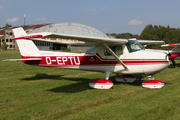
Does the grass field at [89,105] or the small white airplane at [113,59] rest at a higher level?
the small white airplane at [113,59]

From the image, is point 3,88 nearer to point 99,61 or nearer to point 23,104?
point 23,104

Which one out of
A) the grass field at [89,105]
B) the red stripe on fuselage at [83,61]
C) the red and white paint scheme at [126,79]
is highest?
the red stripe on fuselage at [83,61]

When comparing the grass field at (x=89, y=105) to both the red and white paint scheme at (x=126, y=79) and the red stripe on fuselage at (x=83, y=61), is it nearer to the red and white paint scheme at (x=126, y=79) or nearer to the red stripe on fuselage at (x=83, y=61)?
the red stripe on fuselage at (x=83, y=61)

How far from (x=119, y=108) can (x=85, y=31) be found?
2187 inches

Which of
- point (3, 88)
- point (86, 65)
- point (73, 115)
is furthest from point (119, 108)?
point (3, 88)

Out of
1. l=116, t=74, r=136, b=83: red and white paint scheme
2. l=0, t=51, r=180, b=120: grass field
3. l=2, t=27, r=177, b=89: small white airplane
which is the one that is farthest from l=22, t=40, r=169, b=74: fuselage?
l=116, t=74, r=136, b=83: red and white paint scheme

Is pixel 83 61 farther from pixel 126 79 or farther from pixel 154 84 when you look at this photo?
pixel 154 84

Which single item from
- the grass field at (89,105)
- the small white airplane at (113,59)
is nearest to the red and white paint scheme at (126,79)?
the small white airplane at (113,59)

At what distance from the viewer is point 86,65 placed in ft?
27.7

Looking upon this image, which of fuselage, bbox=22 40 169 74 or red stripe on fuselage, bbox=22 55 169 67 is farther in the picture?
red stripe on fuselage, bbox=22 55 169 67

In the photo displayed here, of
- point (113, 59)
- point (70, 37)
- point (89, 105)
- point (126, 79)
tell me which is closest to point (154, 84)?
point (126, 79)

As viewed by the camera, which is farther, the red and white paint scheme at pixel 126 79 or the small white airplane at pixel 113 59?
the red and white paint scheme at pixel 126 79

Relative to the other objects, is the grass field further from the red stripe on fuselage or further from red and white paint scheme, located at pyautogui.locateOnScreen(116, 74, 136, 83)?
red and white paint scheme, located at pyautogui.locateOnScreen(116, 74, 136, 83)

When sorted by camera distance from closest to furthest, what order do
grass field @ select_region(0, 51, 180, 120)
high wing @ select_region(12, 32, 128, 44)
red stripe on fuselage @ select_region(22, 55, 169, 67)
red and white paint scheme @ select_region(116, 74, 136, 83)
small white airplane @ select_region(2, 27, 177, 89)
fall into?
grass field @ select_region(0, 51, 180, 120), high wing @ select_region(12, 32, 128, 44), small white airplane @ select_region(2, 27, 177, 89), red stripe on fuselage @ select_region(22, 55, 169, 67), red and white paint scheme @ select_region(116, 74, 136, 83)
